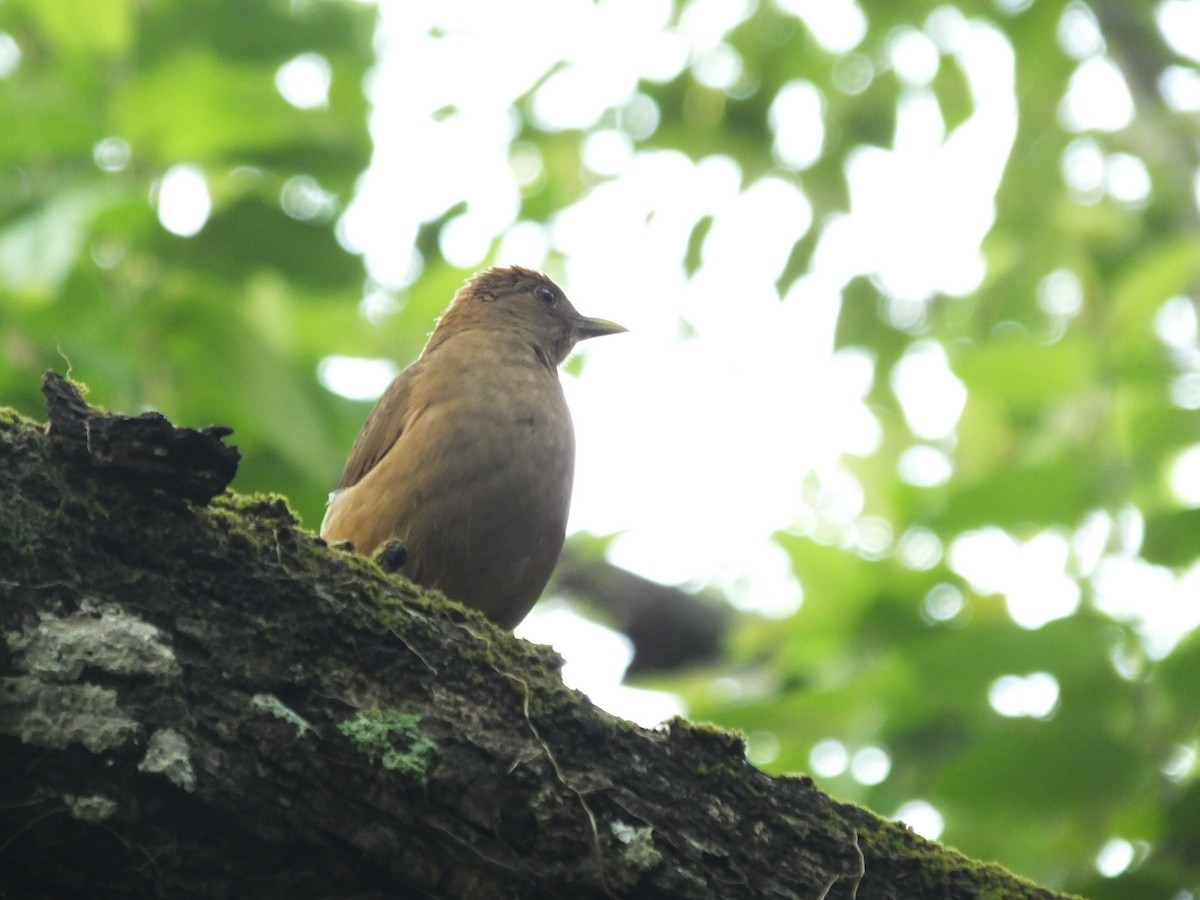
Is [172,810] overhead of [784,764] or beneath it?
beneath

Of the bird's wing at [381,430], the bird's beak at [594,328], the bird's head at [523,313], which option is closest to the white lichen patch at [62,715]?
the bird's wing at [381,430]

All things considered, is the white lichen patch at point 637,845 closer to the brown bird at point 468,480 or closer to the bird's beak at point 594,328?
the brown bird at point 468,480

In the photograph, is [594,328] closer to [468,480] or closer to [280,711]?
[468,480]

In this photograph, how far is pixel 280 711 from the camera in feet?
7.67

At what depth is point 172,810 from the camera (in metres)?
2.21

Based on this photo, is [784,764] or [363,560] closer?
[363,560]

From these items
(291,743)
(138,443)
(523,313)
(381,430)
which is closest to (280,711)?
(291,743)

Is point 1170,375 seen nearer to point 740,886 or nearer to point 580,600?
Answer: point 740,886

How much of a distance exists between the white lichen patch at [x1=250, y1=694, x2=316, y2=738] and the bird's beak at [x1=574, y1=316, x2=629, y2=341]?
3.74m

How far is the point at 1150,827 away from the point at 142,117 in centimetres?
427

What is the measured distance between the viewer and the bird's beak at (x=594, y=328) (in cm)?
596

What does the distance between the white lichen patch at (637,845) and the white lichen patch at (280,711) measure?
2.01ft

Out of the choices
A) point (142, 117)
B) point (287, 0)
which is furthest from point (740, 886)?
point (287, 0)

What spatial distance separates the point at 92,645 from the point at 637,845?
1.03 m
